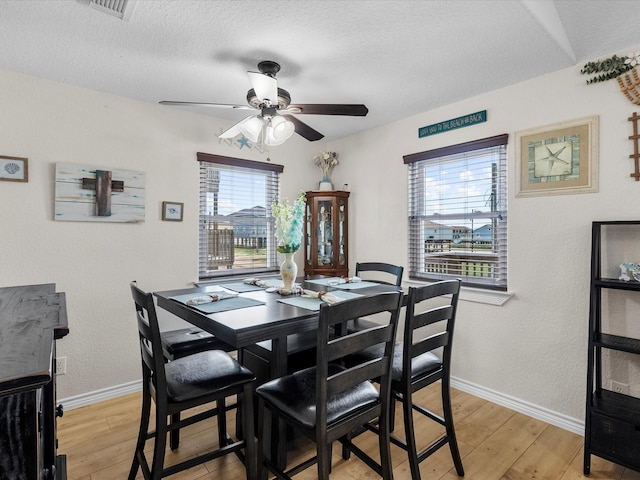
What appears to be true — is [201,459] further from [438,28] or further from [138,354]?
[438,28]

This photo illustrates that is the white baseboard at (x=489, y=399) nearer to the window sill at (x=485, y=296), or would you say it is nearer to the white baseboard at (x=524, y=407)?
the white baseboard at (x=524, y=407)

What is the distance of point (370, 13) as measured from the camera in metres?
1.70

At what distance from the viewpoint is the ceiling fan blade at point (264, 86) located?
72.8 inches

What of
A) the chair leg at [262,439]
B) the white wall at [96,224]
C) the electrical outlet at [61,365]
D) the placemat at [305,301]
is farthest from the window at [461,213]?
the electrical outlet at [61,365]

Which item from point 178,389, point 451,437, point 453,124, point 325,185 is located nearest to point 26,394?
point 178,389

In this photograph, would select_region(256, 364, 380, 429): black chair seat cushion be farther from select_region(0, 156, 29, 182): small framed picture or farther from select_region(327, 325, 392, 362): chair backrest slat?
select_region(0, 156, 29, 182): small framed picture

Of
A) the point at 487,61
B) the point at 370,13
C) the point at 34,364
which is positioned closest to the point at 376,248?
the point at 487,61

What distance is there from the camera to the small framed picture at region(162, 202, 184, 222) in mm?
2883

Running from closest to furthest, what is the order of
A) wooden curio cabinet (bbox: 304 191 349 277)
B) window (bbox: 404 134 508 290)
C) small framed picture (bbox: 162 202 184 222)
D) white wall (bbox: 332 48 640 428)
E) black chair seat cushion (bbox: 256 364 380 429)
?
black chair seat cushion (bbox: 256 364 380 429) → white wall (bbox: 332 48 640 428) → window (bbox: 404 134 508 290) → small framed picture (bbox: 162 202 184 222) → wooden curio cabinet (bbox: 304 191 349 277)

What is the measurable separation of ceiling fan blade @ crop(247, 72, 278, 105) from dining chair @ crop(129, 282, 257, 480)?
1.21m

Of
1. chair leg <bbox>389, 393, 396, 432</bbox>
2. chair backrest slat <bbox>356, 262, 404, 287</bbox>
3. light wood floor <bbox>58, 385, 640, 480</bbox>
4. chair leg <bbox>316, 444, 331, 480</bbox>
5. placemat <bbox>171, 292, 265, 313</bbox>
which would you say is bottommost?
light wood floor <bbox>58, 385, 640, 480</bbox>

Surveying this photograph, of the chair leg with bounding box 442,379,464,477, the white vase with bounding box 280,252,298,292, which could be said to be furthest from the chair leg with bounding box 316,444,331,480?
the white vase with bounding box 280,252,298,292

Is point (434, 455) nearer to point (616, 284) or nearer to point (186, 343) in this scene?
point (616, 284)

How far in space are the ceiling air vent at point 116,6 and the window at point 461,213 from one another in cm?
232
